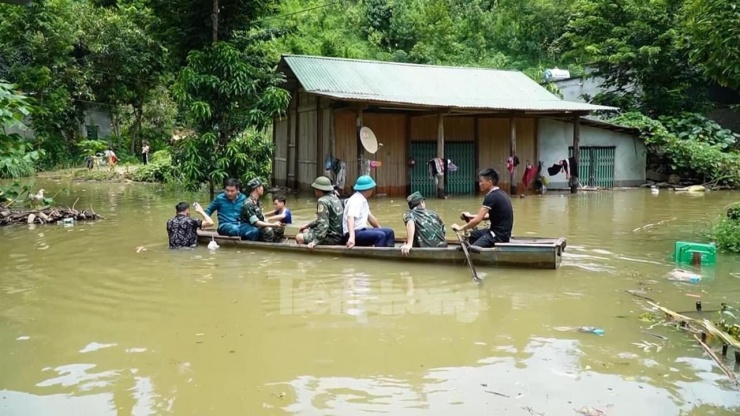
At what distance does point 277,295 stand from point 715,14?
6.71 m

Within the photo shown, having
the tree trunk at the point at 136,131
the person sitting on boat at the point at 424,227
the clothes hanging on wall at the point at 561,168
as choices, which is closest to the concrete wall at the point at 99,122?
the tree trunk at the point at 136,131

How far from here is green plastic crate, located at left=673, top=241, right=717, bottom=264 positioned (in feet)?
27.0

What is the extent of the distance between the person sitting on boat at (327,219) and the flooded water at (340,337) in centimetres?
36

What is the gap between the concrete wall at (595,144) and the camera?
A: 21.7 m

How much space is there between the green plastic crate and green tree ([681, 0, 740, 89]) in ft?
7.69

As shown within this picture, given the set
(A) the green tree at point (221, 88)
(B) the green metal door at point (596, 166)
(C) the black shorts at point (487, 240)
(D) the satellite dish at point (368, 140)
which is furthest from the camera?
(B) the green metal door at point (596, 166)

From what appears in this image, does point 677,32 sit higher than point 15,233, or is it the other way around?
point 677,32

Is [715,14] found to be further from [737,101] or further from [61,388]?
[737,101]

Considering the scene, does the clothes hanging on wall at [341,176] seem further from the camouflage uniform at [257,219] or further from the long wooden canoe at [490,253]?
the long wooden canoe at [490,253]

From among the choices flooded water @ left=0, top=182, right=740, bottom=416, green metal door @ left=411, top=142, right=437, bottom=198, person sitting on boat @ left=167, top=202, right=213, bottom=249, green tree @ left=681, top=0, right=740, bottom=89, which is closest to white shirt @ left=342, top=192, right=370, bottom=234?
flooded water @ left=0, top=182, right=740, bottom=416

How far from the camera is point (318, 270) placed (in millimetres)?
8203

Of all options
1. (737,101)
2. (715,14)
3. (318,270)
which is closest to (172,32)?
(318,270)

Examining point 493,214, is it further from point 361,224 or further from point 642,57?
point 642,57

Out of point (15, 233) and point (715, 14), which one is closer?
point (715, 14)
